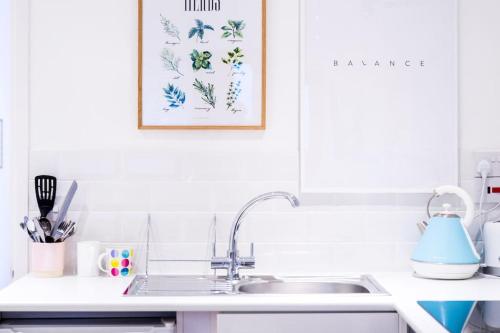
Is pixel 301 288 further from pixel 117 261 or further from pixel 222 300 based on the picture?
pixel 117 261

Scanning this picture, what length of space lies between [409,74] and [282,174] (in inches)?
24.5

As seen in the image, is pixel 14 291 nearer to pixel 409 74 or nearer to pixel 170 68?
pixel 170 68

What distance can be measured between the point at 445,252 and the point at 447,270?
62 millimetres

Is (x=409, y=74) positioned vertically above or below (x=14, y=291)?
above

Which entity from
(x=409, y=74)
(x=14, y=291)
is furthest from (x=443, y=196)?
(x=14, y=291)

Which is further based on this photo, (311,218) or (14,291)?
(311,218)

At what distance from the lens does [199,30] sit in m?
2.35

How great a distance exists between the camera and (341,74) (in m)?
2.37

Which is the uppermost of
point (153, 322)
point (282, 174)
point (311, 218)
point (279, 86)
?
point (279, 86)

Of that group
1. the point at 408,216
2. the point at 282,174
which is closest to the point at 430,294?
the point at 408,216

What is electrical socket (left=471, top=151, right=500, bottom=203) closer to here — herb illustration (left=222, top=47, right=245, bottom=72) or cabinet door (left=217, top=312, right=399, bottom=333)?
cabinet door (left=217, top=312, right=399, bottom=333)

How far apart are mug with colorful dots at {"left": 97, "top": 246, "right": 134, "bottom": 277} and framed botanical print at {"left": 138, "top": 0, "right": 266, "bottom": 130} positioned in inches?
19.0

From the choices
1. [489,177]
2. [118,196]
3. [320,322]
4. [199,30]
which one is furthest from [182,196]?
[489,177]

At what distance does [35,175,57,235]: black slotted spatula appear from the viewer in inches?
89.7
